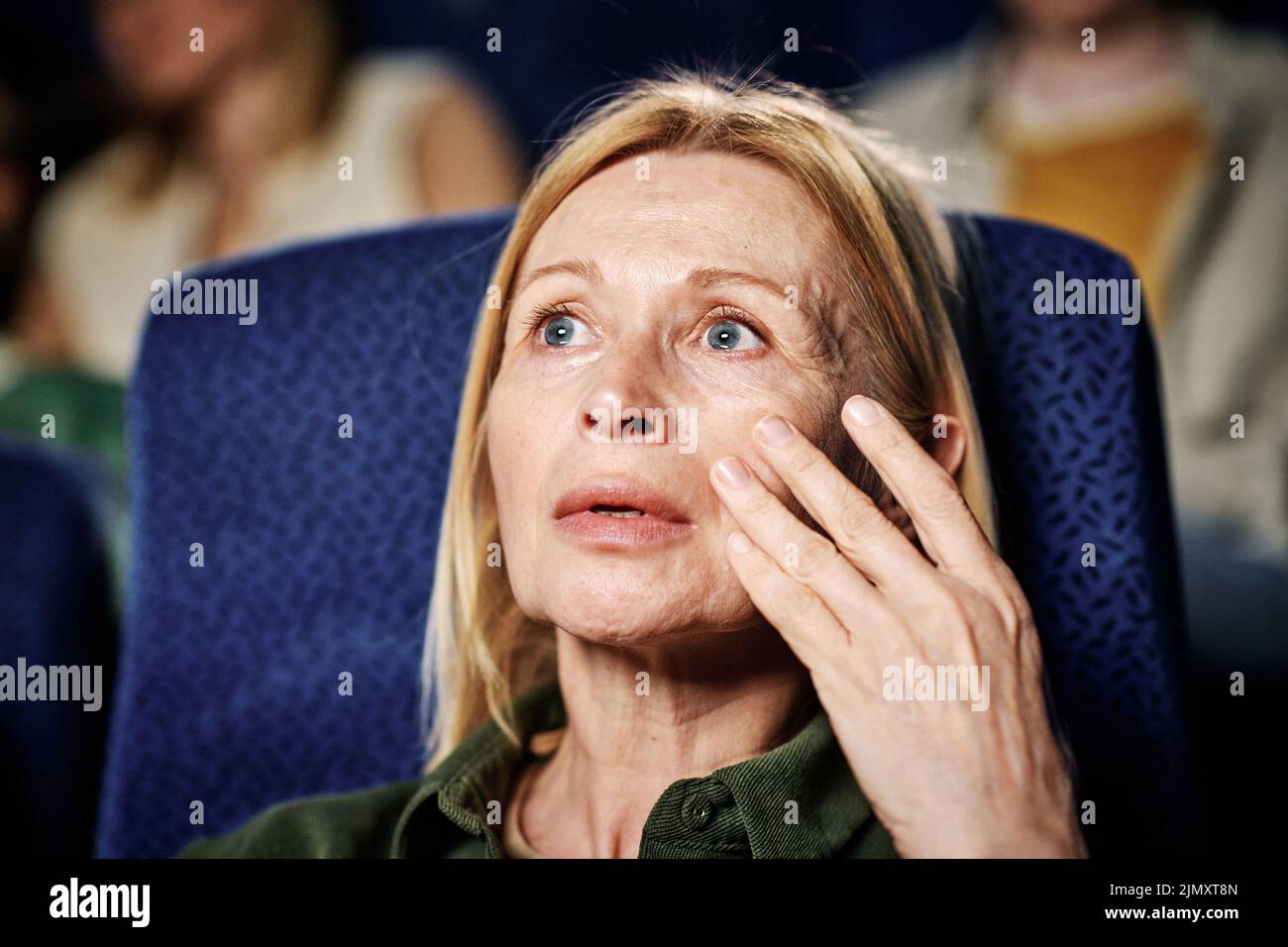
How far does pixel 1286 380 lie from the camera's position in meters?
2.35

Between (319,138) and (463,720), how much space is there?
2.12m

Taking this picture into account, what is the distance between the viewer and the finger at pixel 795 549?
950mm

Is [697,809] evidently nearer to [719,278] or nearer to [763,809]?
[763,809]

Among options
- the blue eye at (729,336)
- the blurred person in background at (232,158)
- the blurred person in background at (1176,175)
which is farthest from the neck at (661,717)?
the blurred person in background at (232,158)

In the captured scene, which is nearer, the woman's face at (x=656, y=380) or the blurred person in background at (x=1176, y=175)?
the woman's face at (x=656, y=380)

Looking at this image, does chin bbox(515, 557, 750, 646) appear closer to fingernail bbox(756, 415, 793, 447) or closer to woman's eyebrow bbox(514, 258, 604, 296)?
fingernail bbox(756, 415, 793, 447)

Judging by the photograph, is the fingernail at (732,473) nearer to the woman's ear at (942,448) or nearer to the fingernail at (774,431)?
the fingernail at (774,431)

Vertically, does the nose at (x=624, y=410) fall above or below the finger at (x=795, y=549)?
above

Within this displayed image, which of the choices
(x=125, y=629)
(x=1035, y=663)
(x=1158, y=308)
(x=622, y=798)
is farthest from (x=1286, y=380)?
(x=125, y=629)

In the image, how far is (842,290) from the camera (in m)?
1.04

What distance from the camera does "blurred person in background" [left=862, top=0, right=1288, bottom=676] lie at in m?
2.30

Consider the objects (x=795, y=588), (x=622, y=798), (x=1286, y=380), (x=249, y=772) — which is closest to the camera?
Result: (x=795, y=588)

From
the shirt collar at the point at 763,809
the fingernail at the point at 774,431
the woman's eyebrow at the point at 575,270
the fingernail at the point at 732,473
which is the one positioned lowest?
the shirt collar at the point at 763,809
